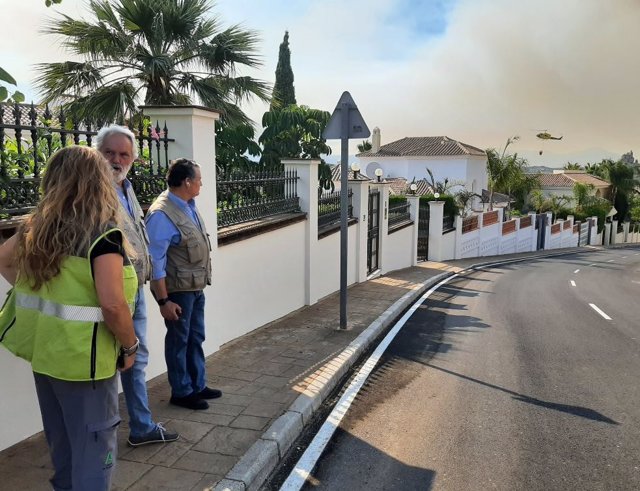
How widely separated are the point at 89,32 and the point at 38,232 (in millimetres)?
9972

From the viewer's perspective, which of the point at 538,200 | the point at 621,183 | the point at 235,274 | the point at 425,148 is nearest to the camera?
the point at 235,274

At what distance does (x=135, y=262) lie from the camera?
124 inches

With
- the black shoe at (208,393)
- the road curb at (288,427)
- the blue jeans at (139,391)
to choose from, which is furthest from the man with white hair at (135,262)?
the black shoe at (208,393)

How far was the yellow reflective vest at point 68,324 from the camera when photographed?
2.35 meters

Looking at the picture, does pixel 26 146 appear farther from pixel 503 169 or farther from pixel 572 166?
pixel 572 166

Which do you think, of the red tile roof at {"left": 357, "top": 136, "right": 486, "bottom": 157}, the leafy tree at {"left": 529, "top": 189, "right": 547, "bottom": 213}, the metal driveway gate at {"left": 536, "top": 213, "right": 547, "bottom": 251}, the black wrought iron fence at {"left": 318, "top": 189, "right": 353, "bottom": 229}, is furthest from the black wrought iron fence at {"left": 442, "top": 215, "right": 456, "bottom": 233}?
the red tile roof at {"left": 357, "top": 136, "right": 486, "bottom": 157}

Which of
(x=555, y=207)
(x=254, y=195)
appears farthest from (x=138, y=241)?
(x=555, y=207)

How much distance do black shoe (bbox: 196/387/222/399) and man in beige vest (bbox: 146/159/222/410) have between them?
99 mm

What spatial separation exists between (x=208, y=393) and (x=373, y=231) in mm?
9226

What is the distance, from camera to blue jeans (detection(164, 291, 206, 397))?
13.7ft

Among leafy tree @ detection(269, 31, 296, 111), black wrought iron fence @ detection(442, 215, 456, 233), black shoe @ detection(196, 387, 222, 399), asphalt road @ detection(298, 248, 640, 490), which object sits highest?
leafy tree @ detection(269, 31, 296, 111)

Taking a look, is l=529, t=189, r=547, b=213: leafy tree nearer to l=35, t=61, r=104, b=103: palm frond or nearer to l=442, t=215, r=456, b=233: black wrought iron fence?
l=442, t=215, r=456, b=233: black wrought iron fence

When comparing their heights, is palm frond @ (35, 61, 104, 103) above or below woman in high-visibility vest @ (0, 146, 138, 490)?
above

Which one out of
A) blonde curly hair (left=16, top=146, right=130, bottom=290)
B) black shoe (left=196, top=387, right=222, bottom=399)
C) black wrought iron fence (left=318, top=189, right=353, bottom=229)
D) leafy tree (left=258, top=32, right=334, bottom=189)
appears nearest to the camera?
blonde curly hair (left=16, top=146, right=130, bottom=290)
